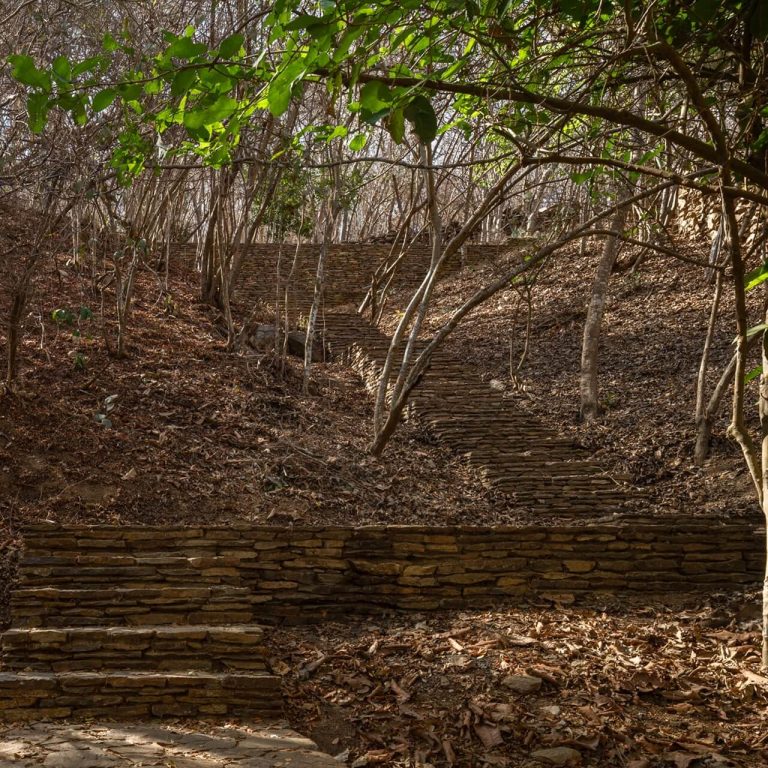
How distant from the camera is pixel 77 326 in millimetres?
9234

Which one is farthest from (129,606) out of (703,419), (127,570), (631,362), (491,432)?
(631,362)

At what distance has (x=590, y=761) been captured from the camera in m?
3.75

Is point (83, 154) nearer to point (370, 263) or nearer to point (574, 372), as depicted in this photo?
Result: point (574, 372)

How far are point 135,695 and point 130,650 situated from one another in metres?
0.35

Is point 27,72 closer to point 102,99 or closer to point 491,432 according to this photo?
point 102,99

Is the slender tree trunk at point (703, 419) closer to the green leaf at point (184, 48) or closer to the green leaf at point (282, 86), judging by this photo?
the green leaf at point (282, 86)

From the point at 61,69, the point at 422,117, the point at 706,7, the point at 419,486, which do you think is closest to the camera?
the point at 422,117

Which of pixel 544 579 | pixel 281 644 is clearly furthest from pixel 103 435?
pixel 544 579

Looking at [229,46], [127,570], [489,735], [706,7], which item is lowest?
[489,735]

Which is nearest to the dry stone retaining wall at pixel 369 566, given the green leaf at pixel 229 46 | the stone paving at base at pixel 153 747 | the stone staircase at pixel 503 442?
the stone paving at base at pixel 153 747

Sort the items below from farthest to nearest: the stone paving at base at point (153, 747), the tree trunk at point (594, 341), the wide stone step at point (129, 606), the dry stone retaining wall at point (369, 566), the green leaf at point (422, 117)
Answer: the tree trunk at point (594, 341) → the dry stone retaining wall at point (369, 566) → the wide stone step at point (129, 606) → the stone paving at base at point (153, 747) → the green leaf at point (422, 117)

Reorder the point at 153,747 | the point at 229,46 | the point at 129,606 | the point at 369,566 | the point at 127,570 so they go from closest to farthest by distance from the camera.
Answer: the point at 229,46
the point at 153,747
the point at 129,606
the point at 127,570
the point at 369,566

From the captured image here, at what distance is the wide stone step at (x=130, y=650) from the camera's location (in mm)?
4219

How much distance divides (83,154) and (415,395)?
469cm
